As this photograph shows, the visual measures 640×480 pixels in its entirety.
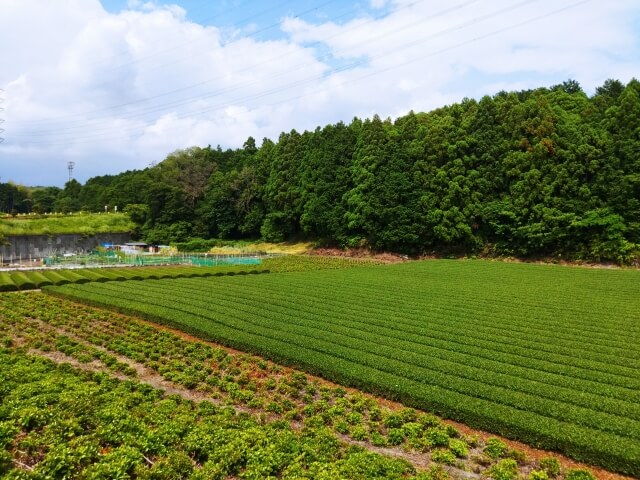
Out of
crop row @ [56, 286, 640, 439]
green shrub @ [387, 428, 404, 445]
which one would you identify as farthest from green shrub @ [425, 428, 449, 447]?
crop row @ [56, 286, 640, 439]

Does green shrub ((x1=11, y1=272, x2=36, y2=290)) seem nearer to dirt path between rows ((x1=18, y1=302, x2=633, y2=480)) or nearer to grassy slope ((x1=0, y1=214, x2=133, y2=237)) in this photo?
dirt path between rows ((x1=18, y1=302, x2=633, y2=480))

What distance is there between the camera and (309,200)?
62.1m

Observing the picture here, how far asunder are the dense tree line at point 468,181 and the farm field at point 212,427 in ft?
131

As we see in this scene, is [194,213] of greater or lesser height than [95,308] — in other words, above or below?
above

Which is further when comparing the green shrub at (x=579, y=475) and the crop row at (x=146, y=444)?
the green shrub at (x=579, y=475)

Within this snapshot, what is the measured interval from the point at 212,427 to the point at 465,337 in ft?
38.0

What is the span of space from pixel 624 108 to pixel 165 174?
6855cm

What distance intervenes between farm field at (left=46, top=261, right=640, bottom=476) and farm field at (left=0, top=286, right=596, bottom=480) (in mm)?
745

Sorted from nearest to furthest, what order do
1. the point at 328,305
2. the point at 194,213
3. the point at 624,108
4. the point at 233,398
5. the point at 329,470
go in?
the point at 329,470
the point at 233,398
the point at 328,305
the point at 624,108
the point at 194,213

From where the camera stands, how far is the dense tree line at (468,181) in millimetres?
43688

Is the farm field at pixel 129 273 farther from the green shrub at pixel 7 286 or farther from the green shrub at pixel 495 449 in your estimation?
the green shrub at pixel 495 449

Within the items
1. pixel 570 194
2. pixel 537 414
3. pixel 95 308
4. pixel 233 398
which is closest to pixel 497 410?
pixel 537 414

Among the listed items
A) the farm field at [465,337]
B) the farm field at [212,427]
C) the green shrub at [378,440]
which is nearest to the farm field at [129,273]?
the farm field at [465,337]

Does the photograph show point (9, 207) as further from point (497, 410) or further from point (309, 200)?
point (497, 410)
